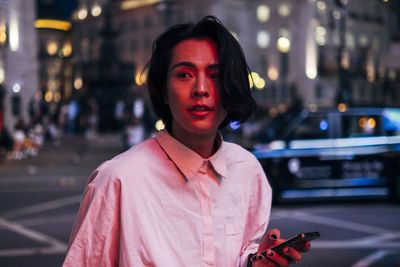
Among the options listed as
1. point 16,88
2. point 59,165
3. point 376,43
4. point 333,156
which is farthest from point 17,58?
point 376,43

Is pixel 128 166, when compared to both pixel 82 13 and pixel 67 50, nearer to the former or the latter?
pixel 82 13

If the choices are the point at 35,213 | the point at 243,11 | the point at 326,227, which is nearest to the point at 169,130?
the point at 326,227

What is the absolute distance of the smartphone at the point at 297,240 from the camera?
1.57m

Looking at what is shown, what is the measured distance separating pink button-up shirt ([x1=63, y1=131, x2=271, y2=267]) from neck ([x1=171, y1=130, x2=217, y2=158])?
0.15ft

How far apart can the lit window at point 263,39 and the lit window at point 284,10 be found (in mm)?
3027

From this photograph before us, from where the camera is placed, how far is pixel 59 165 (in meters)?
16.8

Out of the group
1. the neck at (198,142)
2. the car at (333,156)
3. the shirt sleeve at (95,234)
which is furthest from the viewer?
the car at (333,156)

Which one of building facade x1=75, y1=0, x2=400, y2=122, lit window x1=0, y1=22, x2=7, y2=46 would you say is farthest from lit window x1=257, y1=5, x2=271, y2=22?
lit window x1=0, y1=22, x2=7, y2=46

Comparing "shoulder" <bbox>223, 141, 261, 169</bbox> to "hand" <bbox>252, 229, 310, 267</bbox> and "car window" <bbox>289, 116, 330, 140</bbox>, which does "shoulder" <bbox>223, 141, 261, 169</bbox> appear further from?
"car window" <bbox>289, 116, 330, 140</bbox>

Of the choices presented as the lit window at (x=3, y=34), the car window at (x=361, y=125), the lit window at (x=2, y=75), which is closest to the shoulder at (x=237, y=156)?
the car window at (x=361, y=125)

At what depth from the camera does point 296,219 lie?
7930 millimetres

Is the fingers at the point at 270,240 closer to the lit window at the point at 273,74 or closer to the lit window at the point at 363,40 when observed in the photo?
the lit window at the point at 273,74

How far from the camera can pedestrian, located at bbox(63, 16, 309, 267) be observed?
4.93ft

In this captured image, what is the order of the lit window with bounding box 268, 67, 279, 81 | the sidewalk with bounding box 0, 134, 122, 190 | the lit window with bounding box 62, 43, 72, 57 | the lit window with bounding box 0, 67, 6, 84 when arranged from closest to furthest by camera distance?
the sidewalk with bounding box 0, 134, 122, 190, the lit window with bounding box 0, 67, 6, 84, the lit window with bounding box 268, 67, 279, 81, the lit window with bounding box 62, 43, 72, 57
